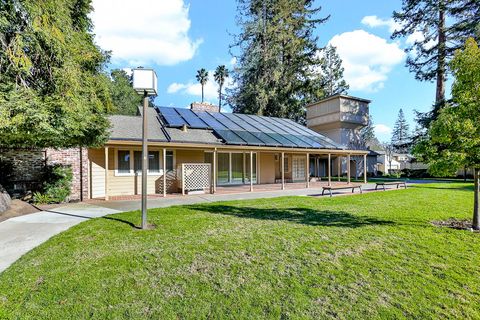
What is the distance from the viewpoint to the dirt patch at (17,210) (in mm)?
7074

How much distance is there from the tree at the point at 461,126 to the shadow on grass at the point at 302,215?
1855 mm

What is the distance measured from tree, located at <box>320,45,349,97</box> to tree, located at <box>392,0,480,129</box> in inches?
370

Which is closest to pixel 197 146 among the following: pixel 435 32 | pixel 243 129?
pixel 243 129

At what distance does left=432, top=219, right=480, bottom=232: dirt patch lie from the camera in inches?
243

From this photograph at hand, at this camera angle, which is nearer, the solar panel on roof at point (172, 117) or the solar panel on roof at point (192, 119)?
the solar panel on roof at point (172, 117)

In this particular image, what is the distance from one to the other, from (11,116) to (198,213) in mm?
4744

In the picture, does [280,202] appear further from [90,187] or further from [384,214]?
[90,187]

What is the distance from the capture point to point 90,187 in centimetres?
1078

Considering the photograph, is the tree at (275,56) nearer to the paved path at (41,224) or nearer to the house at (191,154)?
the house at (191,154)

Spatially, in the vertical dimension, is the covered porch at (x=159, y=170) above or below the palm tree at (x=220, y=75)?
below

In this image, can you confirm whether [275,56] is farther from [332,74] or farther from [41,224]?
[41,224]

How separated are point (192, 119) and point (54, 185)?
7.94m

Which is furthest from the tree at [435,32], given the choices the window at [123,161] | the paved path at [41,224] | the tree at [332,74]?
the paved path at [41,224]

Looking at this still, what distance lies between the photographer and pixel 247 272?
3.78 metres
